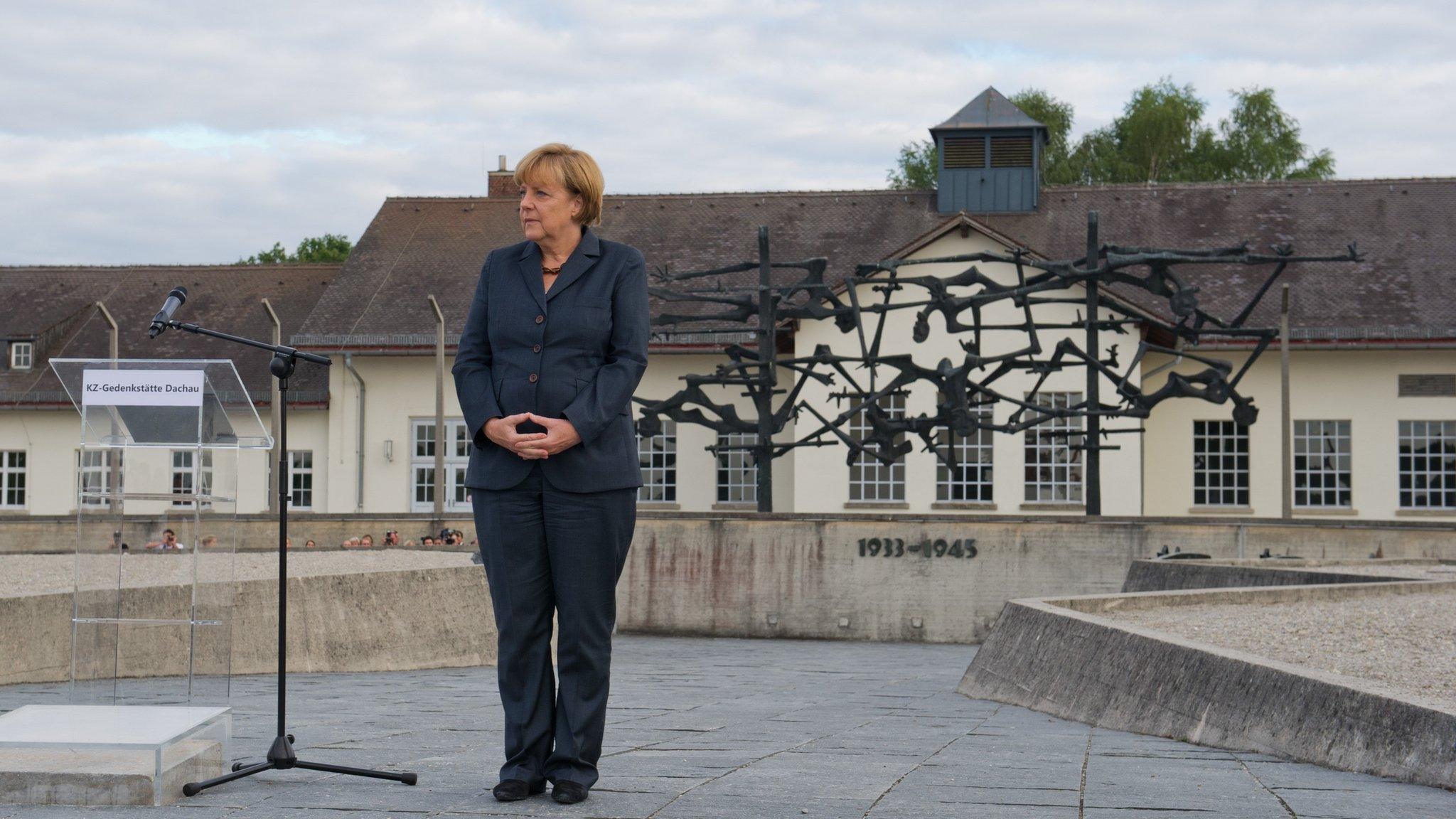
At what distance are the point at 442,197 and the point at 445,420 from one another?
8.28 meters

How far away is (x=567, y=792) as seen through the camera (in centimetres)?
501

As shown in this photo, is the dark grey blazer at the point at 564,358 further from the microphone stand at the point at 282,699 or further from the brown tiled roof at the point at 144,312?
the brown tiled roof at the point at 144,312

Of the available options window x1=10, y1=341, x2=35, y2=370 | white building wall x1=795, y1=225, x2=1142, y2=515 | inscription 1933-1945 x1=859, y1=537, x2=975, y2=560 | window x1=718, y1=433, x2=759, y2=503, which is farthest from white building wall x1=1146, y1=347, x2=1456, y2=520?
window x1=10, y1=341, x2=35, y2=370

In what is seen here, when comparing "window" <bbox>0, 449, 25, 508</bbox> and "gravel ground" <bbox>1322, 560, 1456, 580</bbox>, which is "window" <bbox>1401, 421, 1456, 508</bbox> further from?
"window" <bbox>0, 449, 25, 508</bbox>

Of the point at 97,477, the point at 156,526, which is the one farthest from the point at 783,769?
the point at 97,477

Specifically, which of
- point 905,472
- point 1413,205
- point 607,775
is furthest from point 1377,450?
point 607,775

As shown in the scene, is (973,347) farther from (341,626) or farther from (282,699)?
(282,699)

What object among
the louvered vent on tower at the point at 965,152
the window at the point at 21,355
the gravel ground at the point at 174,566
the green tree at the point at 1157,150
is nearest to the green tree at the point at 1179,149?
the green tree at the point at 1157,150

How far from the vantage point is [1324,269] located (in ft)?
125

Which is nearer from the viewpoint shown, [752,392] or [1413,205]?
[752,392]

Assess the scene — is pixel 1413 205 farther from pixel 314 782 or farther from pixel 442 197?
pixel 314 782

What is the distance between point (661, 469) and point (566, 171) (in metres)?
33.3

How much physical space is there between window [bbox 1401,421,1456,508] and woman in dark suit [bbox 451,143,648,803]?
34134mm

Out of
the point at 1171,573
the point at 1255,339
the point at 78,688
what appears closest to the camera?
the point at 78,688
